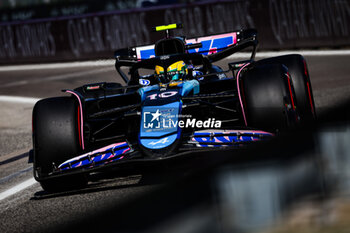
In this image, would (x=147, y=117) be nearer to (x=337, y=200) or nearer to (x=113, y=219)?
(x=337, y=200)

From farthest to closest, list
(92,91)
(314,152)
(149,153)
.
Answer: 1. (92,91)
2. (149,153)
3. (314,152)

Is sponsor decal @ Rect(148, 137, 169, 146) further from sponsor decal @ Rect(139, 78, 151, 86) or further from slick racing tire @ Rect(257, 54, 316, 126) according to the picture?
sponsor decal @ Rect(139, 78, 151, 86)

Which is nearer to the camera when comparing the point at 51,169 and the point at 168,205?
the point at 168,205

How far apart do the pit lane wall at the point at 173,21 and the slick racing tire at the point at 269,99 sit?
10.2 m

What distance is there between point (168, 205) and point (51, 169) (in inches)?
161

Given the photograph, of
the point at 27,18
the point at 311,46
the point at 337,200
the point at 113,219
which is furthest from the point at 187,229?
the point at 27,18

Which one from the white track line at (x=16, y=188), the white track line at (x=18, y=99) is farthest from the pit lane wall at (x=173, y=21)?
the white track line at (x=16, y=188)

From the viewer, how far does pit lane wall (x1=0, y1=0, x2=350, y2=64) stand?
15.5 m

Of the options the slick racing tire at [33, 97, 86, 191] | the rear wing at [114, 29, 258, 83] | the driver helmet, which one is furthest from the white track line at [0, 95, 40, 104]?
the slick racing tire at [33, 97, 86, 191]

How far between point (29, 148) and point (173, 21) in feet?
33.8

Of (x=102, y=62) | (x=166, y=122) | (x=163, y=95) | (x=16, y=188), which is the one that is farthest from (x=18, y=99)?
(x=166, y=122)

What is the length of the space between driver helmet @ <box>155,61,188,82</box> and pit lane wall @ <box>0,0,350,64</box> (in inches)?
365

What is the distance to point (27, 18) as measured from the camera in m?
21.5

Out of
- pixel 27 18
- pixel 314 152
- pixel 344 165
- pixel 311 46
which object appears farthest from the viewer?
pixel 27 18
